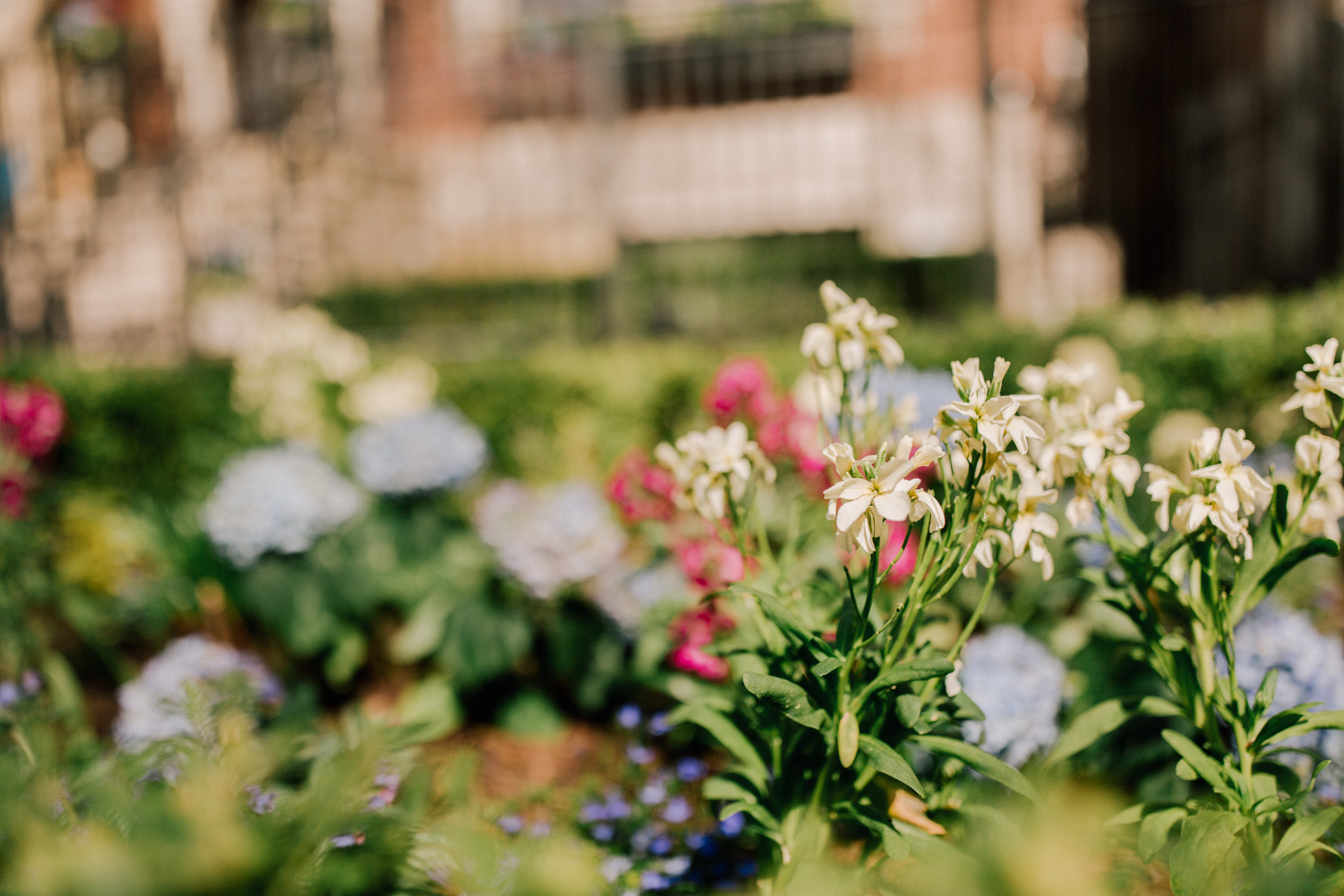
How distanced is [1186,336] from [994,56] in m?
5.59

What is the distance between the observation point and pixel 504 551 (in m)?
1.93

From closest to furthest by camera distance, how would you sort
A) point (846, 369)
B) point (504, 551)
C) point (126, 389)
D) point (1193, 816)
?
1. point (1193, 816)
2. point (846, 369)
3. point (504, 551)
4. point (126, 389)

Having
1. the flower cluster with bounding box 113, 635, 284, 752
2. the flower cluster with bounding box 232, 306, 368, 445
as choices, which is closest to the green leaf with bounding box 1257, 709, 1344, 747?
the flower cluster with bounding box 113, 635, 284, 752

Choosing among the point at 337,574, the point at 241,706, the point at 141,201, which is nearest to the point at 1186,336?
the point at 337,574

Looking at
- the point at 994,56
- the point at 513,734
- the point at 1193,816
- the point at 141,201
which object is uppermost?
the point at 994,56

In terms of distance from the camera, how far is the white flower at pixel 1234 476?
97 cm

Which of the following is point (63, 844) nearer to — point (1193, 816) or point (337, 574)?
point (1193, 816)

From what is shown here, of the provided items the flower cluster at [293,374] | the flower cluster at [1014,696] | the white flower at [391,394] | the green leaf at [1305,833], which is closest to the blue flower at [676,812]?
the flower cluster at [1014,696]

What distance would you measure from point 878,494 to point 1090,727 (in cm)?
62

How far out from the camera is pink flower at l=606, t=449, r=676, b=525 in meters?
1.96

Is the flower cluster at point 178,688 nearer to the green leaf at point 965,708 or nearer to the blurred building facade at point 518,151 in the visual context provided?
the green leaf at point 965,708

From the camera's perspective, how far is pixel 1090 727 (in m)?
1.21

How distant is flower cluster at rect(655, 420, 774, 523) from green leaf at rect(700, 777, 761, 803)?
36 centimetres

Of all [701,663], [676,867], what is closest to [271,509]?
[701,663]
